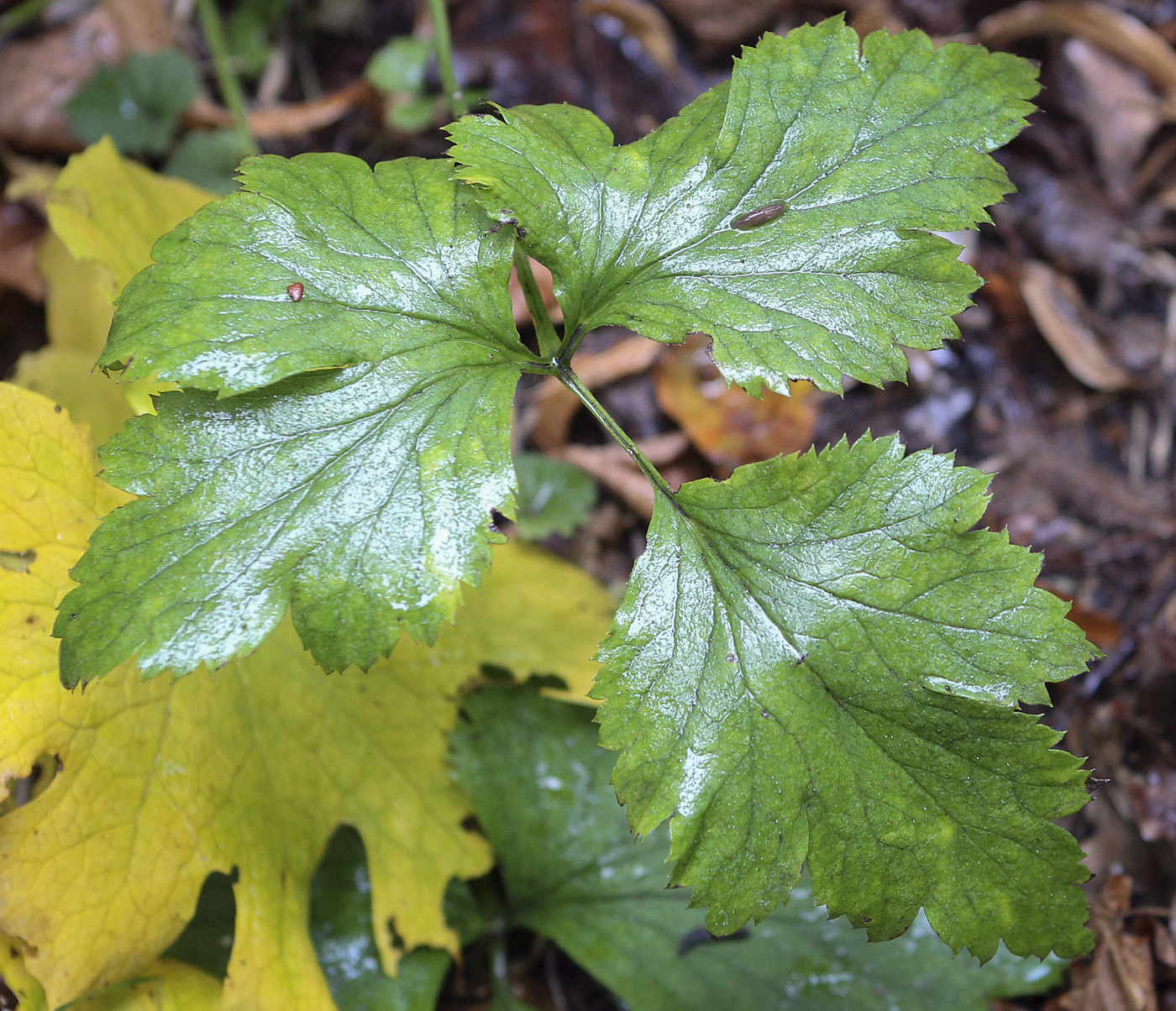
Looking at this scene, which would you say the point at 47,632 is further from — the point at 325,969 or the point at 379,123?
the point at 379,123

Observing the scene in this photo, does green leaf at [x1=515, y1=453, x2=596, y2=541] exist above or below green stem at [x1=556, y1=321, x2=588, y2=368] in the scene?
below

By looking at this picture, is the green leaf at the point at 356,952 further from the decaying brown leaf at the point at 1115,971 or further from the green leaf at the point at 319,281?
the decaying brown leaf at the point at 1115,971

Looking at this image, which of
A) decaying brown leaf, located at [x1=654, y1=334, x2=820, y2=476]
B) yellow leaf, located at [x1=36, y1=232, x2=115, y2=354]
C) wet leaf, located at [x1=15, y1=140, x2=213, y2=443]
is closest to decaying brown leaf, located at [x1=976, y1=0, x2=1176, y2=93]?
decaying brown leaf, located at [x1=654, y1=334, x2=820, y2=476]

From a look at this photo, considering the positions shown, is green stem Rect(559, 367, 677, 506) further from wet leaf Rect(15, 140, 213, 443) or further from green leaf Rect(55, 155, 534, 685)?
wet leaf Rect(15, 140, 213, 443)

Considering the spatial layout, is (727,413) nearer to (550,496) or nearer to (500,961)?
(550,496)

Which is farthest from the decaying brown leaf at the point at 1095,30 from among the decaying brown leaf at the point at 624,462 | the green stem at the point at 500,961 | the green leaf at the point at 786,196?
the green stem at the point at 500,961

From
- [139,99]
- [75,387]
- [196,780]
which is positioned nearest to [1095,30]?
[139,99]
